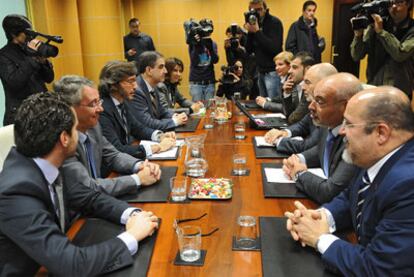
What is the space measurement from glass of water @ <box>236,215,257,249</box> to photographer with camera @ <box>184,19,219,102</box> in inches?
142

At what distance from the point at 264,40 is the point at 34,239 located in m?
4.07

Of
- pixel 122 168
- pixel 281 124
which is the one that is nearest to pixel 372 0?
pixel 281 124

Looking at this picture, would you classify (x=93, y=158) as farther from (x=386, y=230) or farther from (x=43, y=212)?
(x=386, y=230)

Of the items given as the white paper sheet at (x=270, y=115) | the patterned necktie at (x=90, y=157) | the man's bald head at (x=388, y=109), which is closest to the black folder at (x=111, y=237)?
the patterned necktie at (x=90, y=157)

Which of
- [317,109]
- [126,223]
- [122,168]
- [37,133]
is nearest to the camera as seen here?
[37,133]

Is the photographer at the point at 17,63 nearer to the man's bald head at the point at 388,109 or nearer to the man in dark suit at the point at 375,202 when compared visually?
the man in dark suit at the point at 375,202

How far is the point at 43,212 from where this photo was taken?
51.8 inches

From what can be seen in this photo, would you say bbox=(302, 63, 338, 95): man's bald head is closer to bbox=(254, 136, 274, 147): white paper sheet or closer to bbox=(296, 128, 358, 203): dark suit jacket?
bbox=(254, 136, 274, 147): white paper sheet

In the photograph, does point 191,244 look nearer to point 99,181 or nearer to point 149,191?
point 149,191

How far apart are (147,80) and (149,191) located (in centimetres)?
192

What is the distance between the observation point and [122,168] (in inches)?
92.4

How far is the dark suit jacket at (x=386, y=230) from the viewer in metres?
1.16

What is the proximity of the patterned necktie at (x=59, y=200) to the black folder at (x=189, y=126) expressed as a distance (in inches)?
67.7

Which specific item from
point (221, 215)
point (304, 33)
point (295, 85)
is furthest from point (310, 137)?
point (304, 33)
